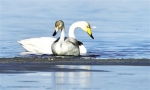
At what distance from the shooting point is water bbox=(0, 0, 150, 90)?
44.2ft

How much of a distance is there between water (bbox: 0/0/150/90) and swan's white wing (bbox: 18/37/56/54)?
281 mm

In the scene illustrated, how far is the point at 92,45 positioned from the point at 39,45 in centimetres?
228

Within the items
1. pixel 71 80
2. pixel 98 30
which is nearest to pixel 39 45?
pixel 71 80

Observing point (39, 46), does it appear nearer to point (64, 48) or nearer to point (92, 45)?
point (64, 48)

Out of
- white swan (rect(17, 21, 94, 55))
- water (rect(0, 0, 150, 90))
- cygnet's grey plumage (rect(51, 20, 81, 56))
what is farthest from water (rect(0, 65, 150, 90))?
white swan (rect(17, 21, 94, 55))

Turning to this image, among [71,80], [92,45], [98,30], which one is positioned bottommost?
[71,80]

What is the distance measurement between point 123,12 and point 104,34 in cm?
1344

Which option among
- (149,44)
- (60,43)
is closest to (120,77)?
(60,43)

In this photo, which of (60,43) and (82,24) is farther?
(82,24)

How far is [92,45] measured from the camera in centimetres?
2200

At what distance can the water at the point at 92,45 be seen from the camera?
13.5 meters

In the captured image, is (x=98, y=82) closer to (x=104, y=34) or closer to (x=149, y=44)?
(x=149, y=44)

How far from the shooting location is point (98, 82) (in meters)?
13.6

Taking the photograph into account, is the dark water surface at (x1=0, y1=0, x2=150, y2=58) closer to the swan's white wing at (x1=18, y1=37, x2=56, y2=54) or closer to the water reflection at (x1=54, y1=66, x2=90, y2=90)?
the swan's white wing at (x1=18, y1=37, x2=56, y2=54)
